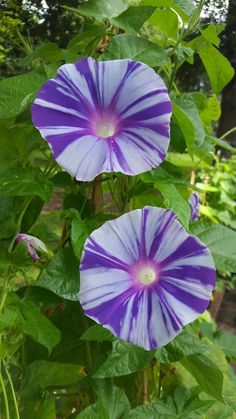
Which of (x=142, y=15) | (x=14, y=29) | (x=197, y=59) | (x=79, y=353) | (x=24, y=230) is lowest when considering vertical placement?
(x=79, y=353)

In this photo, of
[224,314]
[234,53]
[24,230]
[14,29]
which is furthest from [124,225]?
[224,314]

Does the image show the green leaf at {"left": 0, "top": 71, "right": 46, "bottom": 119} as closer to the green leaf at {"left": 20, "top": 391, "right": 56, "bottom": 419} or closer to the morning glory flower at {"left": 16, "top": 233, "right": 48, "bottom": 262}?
the morning glory flower at {"left": 16, "top": 233, "right": 48, "bottom": 262}

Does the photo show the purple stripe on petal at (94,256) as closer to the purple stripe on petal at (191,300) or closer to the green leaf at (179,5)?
the purple stripe on petal at (191,300)

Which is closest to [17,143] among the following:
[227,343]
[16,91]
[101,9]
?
[16,91]

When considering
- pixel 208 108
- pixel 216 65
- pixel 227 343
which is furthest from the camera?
pixel 227 343

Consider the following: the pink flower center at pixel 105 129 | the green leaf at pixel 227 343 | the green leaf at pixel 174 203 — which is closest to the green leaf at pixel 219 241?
the green leaf at pixel 174 203

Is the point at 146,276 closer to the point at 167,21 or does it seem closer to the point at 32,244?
the point at 32,244

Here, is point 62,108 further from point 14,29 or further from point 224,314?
point 224,314
